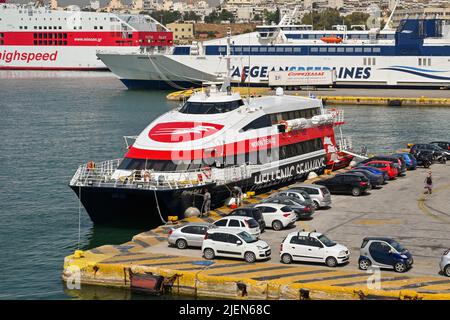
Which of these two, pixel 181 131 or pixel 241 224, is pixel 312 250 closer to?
pixel 241 224

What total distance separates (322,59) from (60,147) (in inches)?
1982

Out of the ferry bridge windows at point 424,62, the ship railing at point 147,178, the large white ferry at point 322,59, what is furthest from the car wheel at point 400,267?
the ferry bridge windows at point 424,62

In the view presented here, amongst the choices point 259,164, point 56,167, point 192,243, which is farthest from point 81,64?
point 192,243

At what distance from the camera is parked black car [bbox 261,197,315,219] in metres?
27.4

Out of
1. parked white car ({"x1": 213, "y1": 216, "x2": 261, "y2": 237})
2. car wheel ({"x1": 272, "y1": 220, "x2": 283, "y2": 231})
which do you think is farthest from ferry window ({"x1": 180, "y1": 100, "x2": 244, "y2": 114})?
parked white car ({"x1": 213, "y1": 216, "x2": 261, "y2": 237})

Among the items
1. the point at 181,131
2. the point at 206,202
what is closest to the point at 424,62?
the point at 181,131

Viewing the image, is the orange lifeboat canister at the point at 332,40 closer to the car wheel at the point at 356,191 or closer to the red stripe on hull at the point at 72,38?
the red stripe on hull at the point at 72,38

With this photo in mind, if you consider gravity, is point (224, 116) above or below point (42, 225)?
above

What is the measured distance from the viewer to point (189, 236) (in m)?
23.9

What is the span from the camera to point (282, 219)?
1029 inches

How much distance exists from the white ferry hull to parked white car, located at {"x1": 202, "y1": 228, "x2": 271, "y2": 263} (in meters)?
70.1

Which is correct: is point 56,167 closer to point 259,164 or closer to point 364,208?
point 259,164

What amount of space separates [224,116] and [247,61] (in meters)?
65.8

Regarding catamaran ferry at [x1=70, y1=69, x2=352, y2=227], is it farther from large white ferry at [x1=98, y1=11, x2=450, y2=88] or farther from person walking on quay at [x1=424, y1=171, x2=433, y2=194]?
large white ferry at [x1=98, y1=11, x2=450, y2=88]
